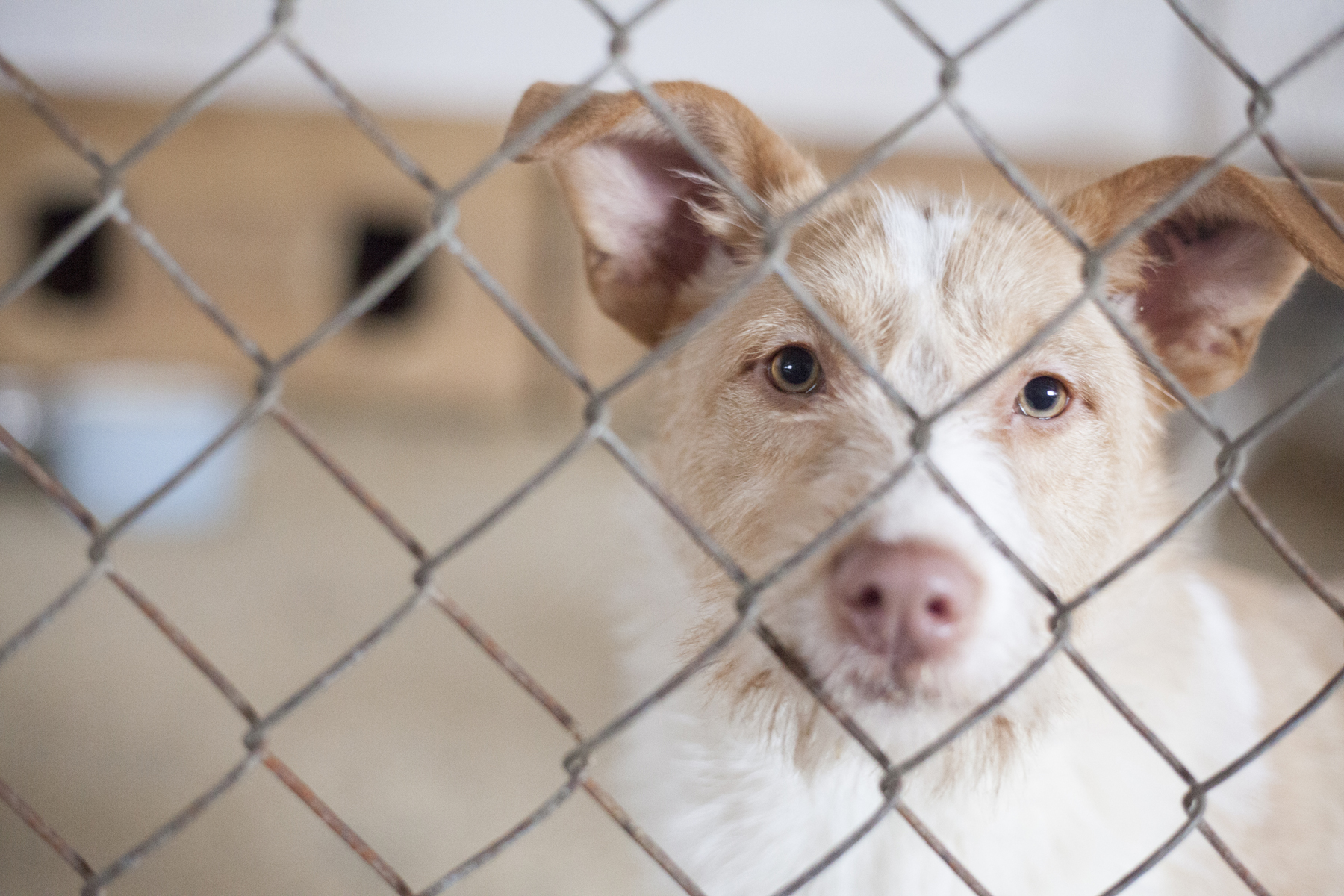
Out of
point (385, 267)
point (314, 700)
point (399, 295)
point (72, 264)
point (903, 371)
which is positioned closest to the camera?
point (903, 371)

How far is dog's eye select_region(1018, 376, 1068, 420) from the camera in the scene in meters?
1.73

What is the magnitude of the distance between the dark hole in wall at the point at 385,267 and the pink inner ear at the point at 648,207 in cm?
382

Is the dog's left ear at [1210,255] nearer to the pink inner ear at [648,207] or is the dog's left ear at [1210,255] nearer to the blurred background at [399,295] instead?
the pink inner ear at [648,207]

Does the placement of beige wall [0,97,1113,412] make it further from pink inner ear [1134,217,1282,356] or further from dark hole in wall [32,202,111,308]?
pink inner ear [1134,217,1282,356]

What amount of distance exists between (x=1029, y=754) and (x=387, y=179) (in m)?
4.88

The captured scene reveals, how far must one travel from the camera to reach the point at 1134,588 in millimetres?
1914

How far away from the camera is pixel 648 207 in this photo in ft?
6.29

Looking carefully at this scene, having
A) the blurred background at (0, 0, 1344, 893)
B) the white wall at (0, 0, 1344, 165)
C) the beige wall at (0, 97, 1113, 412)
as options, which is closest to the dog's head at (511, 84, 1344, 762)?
the blurred background at (0, 0, 1344, 893)

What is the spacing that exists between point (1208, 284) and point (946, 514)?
957 mm

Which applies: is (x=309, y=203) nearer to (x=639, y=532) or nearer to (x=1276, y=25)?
(x=639, y=532)

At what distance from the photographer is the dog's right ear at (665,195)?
64.5 inches

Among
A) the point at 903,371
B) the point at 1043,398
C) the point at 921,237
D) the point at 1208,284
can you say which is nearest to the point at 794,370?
the point at 903,371

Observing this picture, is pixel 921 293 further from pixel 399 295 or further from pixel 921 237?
pixel 399 295

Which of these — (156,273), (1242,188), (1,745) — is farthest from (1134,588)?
(156,273)
